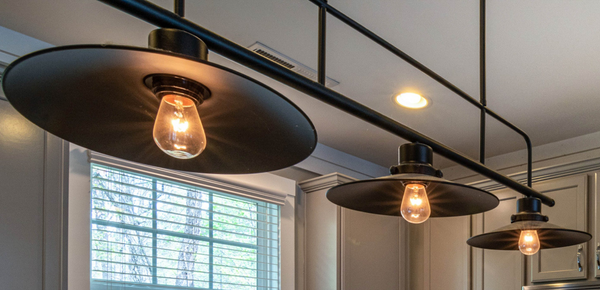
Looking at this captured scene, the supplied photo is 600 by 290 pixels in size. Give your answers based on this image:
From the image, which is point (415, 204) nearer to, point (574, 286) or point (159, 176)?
point (159, 176)

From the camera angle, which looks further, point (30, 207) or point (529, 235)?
point (30, 207)

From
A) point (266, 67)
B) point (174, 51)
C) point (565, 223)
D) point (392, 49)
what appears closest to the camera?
point (174, 51)

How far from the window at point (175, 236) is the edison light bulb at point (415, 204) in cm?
142

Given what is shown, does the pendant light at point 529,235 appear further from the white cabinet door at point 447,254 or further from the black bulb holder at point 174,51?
the white cabinet door at point 447,254

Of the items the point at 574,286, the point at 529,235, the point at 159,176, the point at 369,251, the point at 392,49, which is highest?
the point at 392,49

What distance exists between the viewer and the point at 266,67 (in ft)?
2.58

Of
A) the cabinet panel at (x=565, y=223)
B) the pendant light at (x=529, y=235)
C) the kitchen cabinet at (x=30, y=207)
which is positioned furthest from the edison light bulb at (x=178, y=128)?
the cabinet panel at (x=565, y=223)

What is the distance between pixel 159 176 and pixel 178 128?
1.77m

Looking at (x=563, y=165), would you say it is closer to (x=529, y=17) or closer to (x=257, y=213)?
(x=529, y=17)

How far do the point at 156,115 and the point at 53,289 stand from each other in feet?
4.75

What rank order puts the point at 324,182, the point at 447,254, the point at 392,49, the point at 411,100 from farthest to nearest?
the point at 447,254
the point at 324,182
the point at 411,100
the point at 392,49

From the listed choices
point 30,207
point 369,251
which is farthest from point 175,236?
point 369,251

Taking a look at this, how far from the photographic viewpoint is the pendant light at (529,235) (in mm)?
1354

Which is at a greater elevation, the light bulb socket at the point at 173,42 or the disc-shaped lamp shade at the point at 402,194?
the light bulb socket at the point at 173,42
